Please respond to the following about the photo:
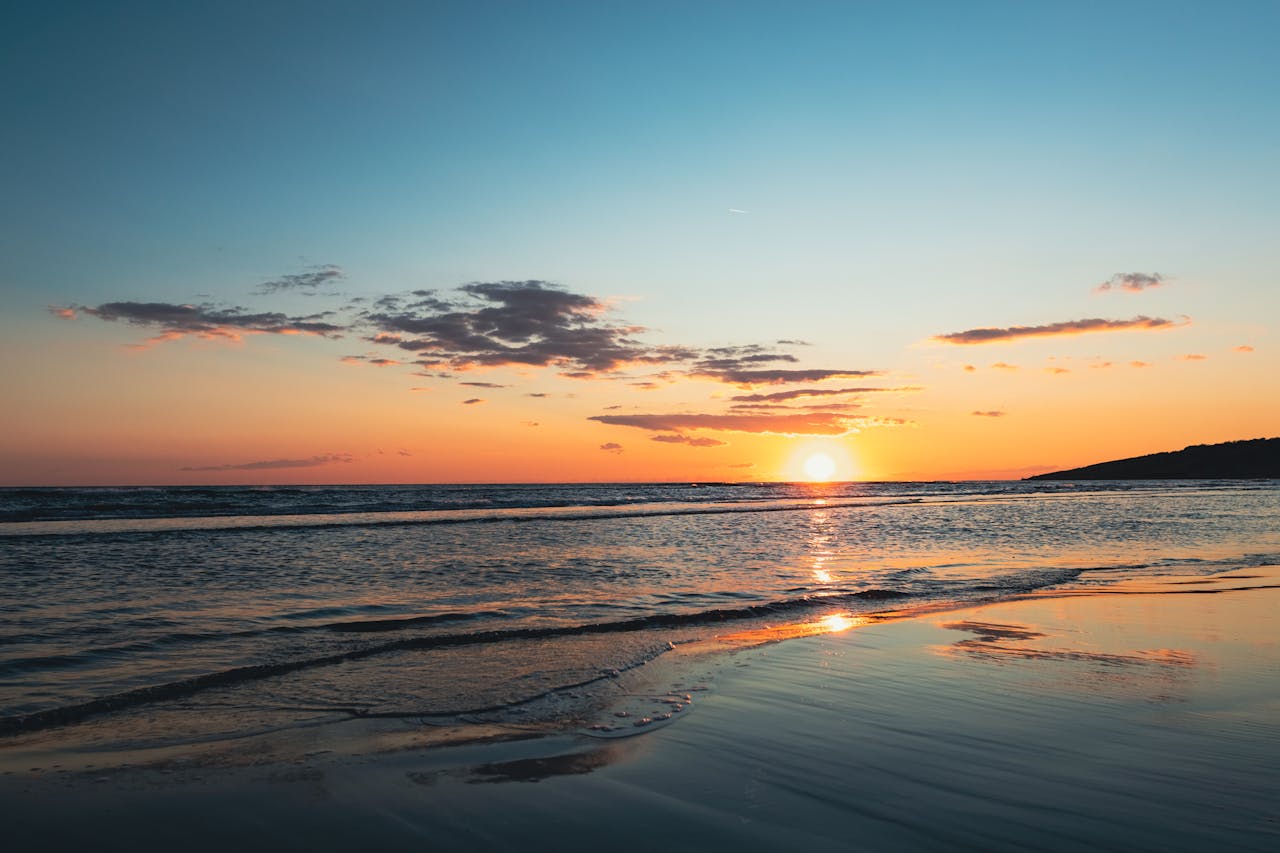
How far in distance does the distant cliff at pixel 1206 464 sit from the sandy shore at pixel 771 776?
170m

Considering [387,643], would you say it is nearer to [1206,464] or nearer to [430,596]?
[430,596]

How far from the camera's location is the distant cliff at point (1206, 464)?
142625 mm

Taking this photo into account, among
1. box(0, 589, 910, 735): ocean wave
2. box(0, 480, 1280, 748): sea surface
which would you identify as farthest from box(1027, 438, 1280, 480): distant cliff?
box(0, 589, 910, 735): ocean wave

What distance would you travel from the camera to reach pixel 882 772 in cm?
536

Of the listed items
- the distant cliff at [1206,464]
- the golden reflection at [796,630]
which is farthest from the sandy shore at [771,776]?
the distant cliff at [1206,464]

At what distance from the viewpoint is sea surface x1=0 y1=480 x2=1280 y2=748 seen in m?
7.64

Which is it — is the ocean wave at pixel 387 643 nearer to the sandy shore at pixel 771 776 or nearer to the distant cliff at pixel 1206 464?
the sandy shore at pixel 771 776

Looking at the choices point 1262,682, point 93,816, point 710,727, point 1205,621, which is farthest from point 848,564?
point 93,816

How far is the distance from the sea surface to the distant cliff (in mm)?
141829

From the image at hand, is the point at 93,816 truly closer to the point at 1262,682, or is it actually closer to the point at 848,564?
the point at 1262,682

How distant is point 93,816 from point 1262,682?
398 inches

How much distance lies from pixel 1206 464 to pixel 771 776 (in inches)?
7266

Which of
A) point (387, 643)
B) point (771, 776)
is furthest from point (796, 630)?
point (771, 776)

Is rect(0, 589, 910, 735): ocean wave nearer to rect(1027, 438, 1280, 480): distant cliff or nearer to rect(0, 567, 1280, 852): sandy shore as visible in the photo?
rect(0, 567, 1280, 852): sandy shore
